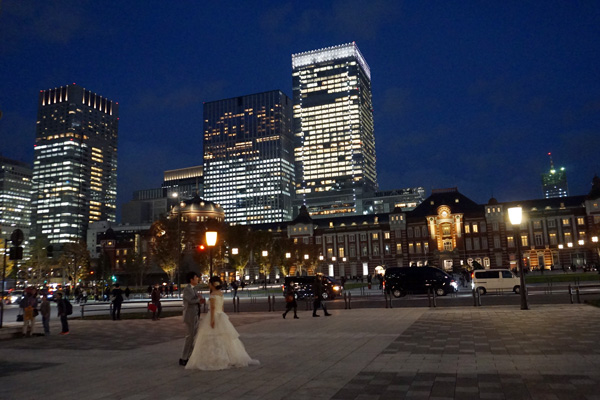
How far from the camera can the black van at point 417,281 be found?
3538 centimetres

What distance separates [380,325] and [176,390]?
10668 millimetres

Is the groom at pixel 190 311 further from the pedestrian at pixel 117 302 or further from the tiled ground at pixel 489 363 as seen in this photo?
the pedestrian at pixel 117 302

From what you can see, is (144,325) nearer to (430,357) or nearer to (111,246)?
(430,357)

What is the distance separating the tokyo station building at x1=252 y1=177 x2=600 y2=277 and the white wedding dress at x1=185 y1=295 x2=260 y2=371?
70.6 metres

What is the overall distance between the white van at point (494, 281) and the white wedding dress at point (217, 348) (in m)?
27.8

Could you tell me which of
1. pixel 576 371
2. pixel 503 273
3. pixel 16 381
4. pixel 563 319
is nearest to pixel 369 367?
pixel 576 371

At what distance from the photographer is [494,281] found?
33781 mm

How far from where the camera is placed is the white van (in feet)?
110

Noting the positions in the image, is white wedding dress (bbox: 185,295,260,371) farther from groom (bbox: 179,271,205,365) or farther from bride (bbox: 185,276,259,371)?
groom (bbox: 179,271,205,365)

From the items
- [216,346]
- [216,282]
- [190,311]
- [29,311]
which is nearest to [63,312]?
[29,311]

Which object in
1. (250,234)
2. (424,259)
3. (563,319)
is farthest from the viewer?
(424,259)

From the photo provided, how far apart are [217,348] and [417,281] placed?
94.2 ft

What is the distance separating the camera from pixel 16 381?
30.6ft

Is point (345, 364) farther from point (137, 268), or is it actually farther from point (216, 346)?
point (137, 268)
